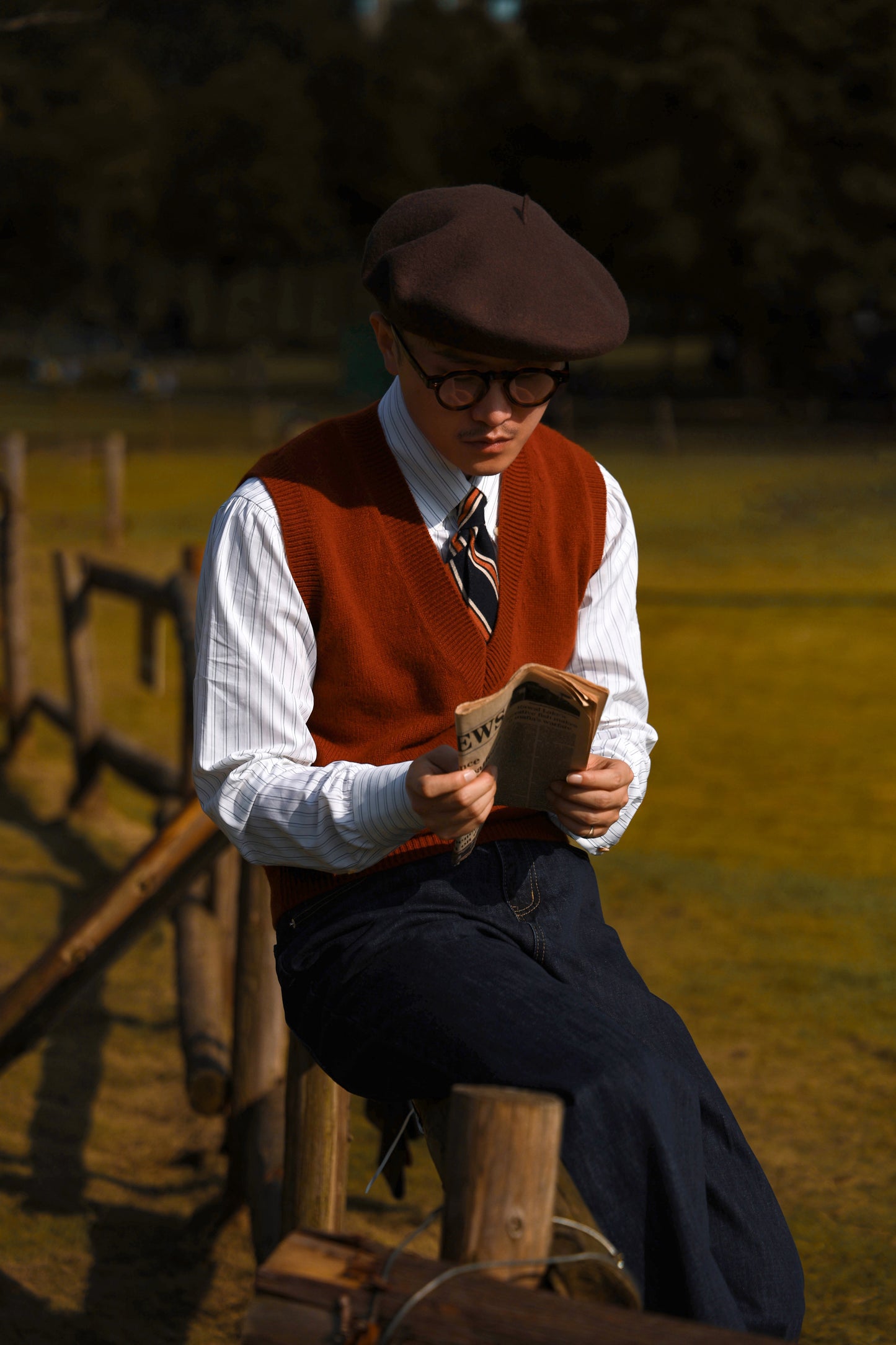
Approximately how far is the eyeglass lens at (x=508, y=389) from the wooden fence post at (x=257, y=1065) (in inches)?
59.8

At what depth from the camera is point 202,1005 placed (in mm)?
4125

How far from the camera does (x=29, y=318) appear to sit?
58.6m

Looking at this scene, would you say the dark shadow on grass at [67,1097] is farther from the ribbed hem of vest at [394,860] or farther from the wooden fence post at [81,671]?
the ribbed hem of vest at [394,860]

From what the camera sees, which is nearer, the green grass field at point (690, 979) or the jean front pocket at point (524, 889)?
the jean front pocket at point (524, 889)

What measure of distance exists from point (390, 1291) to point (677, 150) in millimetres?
32316

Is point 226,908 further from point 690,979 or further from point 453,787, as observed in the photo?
point 453,787

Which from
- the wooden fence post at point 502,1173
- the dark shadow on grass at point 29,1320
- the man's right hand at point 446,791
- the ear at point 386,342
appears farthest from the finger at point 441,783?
the dark shadow on grass at point 29,1320

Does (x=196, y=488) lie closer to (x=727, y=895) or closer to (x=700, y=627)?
(x=700, y=627)

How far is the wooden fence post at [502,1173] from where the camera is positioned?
147cm

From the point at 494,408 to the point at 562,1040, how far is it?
0.87 m

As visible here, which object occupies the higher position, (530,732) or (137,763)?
(530,732)

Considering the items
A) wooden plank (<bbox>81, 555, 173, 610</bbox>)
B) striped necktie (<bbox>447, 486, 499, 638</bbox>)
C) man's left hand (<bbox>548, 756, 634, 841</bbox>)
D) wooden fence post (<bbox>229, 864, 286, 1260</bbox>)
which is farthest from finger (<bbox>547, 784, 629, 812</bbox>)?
wooden plank (<bbox>81, 555, 173, 610</bbox>)

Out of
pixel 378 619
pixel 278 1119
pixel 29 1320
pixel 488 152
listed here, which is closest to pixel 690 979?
pixel 278 1119

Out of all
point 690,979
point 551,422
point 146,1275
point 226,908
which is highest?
point 551,422
